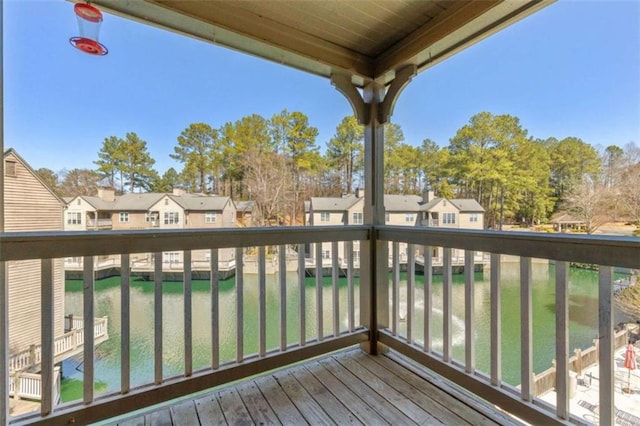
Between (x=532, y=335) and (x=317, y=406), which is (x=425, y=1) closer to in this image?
(x=532, y=335)

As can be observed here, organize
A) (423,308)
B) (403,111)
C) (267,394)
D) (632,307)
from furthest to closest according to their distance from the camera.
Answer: (403,111) < (423,308) < (267,394) < (632,307)

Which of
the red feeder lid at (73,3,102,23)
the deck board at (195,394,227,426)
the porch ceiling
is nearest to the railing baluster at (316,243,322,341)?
the deck board at (195,394,227,426)

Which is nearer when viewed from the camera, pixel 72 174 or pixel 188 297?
pixel 72 174

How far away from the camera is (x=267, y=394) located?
1.81 meters

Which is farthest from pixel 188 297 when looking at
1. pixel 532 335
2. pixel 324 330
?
pixel 532 335

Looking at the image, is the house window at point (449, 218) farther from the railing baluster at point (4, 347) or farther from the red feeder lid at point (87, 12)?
the railing baluster at point (4, 347)

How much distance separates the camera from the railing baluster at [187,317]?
5.67 feet

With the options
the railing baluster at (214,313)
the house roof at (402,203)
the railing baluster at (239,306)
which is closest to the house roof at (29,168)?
the railing baluster at (214,313)

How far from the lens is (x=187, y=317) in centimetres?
174

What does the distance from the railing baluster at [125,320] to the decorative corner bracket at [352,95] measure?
1.83m

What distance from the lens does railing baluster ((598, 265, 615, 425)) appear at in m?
1.27

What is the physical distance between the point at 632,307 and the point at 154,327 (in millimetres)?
2332

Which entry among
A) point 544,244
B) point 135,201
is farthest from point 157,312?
point 544,244

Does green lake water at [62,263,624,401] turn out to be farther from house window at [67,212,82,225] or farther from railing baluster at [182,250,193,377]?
house window at [67,212,82,225]
